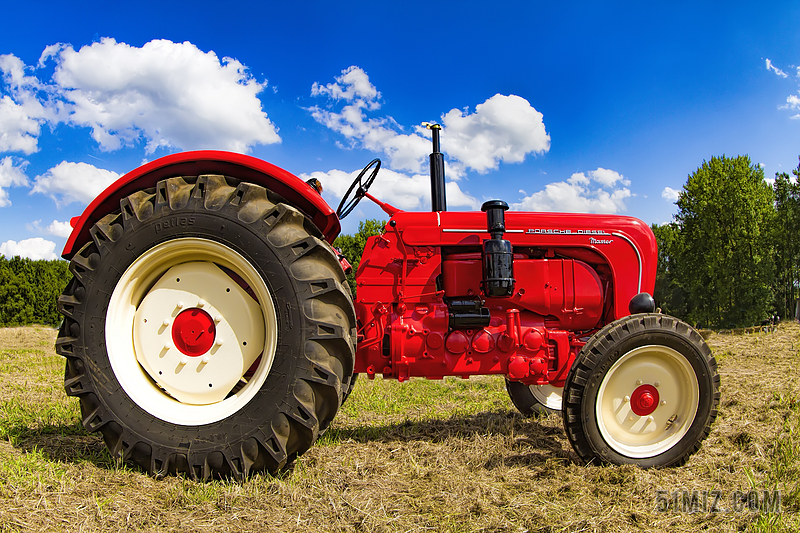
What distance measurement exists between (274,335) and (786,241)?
29.9 m

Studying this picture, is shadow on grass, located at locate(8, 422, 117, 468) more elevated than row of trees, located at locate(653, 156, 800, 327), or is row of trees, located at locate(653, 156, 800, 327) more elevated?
row of trees, located at locate(653, 156, 800, 327)

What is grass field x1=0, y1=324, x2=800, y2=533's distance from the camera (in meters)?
2.06

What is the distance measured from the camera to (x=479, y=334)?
3137mm

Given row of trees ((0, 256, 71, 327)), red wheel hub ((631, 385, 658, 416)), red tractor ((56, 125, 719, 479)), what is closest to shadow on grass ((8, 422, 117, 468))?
red tractor ((56, 125, 719, 479))

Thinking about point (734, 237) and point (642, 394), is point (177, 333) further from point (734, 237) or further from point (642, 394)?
point (734, 237)

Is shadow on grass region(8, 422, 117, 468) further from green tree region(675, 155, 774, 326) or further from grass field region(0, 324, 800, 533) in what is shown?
green tree region(675, 155, 774, 326)

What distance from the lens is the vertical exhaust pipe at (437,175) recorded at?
3.51m

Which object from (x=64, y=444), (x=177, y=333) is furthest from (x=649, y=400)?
(x=64, y=444)

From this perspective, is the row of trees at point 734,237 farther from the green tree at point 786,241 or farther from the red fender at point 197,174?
the red fender at point 197,174

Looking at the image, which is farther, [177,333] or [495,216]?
[495,216]

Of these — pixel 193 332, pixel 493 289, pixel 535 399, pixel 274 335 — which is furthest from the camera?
pixel 535 399

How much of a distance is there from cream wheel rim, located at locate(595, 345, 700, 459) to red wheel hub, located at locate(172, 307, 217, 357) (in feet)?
7.45

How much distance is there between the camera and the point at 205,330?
2609 millimetres

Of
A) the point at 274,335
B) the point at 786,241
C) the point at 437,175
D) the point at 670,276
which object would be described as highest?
the point at 786,241
